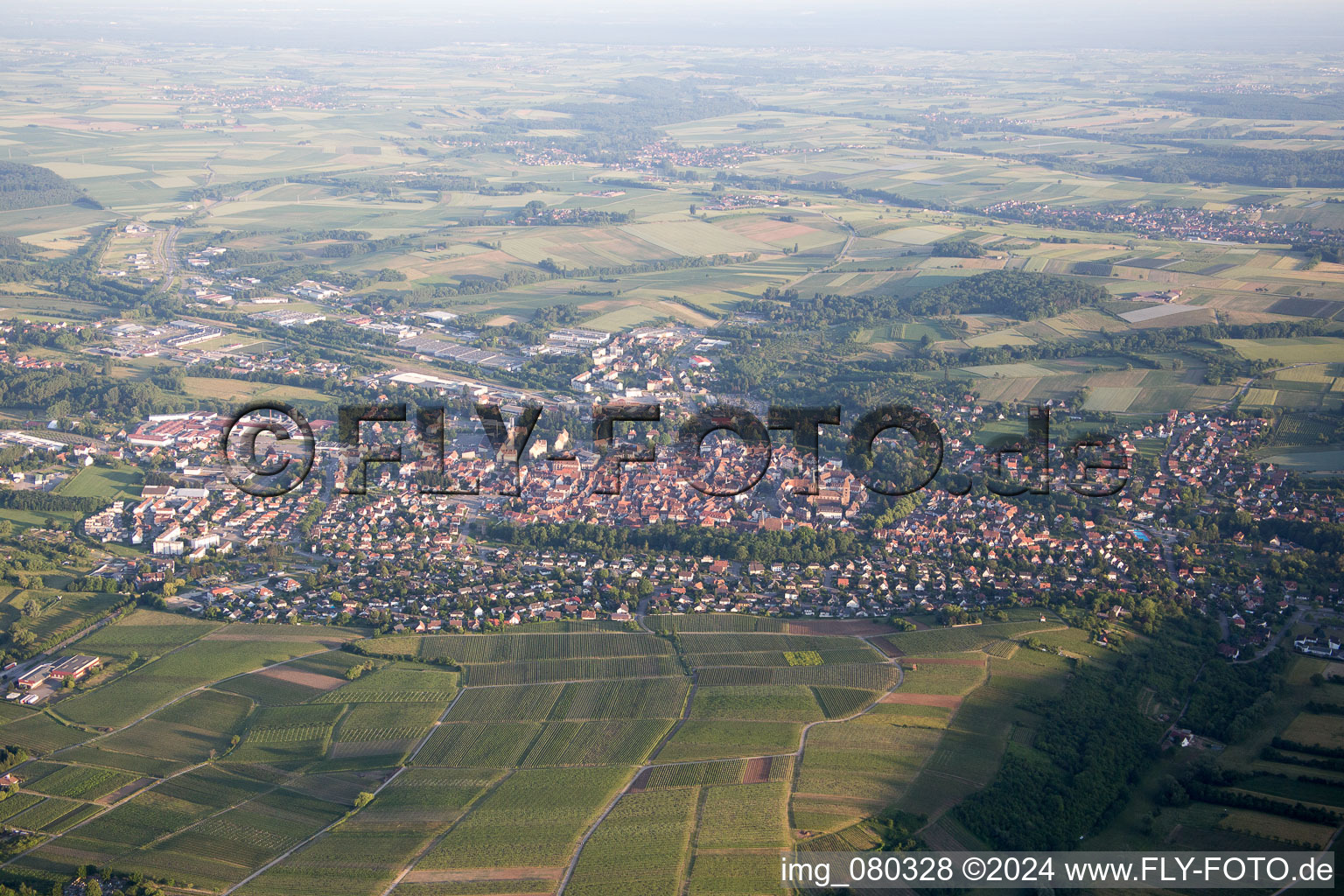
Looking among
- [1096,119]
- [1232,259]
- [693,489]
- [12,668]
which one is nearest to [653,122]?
[1096,119]

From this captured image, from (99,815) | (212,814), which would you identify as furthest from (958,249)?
(99,815)

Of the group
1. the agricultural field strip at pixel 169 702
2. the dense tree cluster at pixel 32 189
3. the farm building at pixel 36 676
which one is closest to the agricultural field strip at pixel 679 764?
the agricultural field strip at pixel 169 702

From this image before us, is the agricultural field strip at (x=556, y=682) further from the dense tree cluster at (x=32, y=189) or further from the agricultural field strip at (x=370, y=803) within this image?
the dense tree cluster at (x=32, y=189)

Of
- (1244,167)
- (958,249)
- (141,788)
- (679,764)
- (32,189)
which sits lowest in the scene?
(141,788)

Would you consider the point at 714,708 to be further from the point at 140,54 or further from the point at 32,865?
the point at 140,54

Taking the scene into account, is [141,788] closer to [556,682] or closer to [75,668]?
[75,668]
